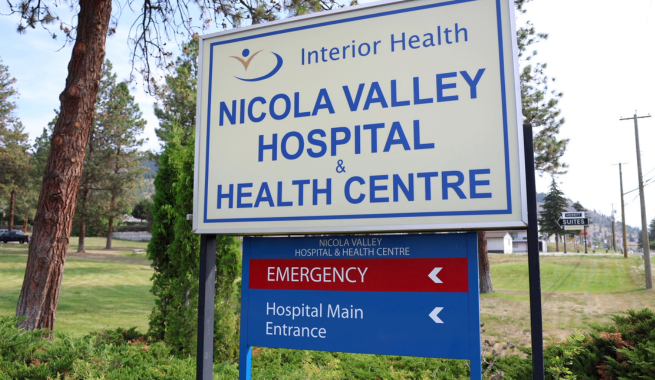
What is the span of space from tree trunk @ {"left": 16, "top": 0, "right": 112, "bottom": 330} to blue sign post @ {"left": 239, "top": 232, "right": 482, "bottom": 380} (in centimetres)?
431

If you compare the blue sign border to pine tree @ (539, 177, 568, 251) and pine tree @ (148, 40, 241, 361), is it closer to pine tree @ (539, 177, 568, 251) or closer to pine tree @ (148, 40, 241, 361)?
pine tree @ (148, 40, 241, 361)

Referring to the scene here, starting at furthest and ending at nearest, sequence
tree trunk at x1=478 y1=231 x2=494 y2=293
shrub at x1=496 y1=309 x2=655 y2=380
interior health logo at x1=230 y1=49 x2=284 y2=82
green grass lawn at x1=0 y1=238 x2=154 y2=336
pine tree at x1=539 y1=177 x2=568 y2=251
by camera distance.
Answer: pine tree at x1=539 y1=177 x2=568 y2=251
tree trunk at x1=478 y1=231 x2=494 y2=293
green grass lawn at x1=0 y1=238 x2=154 y2=336
shrub at x1=496 y1=309 x2=655 y2=380
interior health logo at x1=230 y1=49 x2=284 y2=82

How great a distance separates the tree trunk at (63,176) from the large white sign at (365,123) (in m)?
3.81

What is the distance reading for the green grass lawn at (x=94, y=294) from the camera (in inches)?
466

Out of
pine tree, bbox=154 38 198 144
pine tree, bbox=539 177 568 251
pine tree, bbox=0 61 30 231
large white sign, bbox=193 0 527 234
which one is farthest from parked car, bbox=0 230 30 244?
pine tree, bbox=539 177 568 251

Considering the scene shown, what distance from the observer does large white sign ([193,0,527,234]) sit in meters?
2.57

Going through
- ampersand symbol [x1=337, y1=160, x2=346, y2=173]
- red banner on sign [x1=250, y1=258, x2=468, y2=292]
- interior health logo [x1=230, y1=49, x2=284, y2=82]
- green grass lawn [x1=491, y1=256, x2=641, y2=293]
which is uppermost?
interior health logo [x1=230, y1=49, x2=284, y2=82]

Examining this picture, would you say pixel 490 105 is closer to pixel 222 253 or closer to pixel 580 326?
pixel 222 253

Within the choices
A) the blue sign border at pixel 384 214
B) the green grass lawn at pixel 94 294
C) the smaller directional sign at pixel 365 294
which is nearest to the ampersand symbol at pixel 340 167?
the blue sign border at pixel 384 214

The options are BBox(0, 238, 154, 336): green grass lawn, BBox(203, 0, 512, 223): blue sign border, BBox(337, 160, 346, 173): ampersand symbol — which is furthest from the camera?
BBox(0, 238, 154, 336): green grass lawn

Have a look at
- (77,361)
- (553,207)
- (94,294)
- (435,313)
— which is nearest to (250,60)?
(435,313)

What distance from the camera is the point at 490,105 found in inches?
102

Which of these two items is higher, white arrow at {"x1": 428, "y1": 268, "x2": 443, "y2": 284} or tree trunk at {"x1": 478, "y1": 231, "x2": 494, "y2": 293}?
white arrow at {"x1": 428, "y1": 268, "x2": 443, "y2": 284}

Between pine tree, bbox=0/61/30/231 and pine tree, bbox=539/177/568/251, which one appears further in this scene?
pine tree, bbox=539/177/568/251
